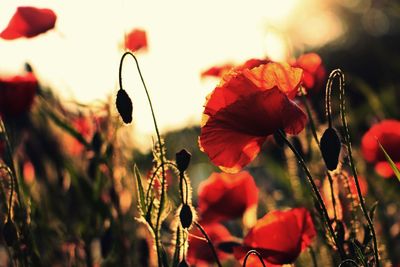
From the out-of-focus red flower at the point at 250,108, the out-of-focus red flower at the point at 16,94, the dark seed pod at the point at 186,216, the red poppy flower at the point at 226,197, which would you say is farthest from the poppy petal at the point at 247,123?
the out-of-focus red flower at the point at 16,94

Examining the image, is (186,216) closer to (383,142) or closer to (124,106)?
(124,106)

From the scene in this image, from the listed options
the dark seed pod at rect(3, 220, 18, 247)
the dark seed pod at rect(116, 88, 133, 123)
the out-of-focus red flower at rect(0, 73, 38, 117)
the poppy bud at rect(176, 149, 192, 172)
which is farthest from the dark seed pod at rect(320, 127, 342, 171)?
the out-of-focus red flower at rect(0, 73, 38, 117)

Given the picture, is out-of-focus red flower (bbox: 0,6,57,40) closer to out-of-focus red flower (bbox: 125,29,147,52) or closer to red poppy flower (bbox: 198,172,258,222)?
out-of-focus red flower (bbox: 125,29,147,52)

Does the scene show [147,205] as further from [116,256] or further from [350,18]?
[350,18]

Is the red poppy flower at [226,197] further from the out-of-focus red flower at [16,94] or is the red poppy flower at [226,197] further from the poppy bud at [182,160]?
the poppy bud at [182,160]

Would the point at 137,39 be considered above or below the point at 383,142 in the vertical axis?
above

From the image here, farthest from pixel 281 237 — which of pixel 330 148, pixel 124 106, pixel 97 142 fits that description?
pixel 97 142
